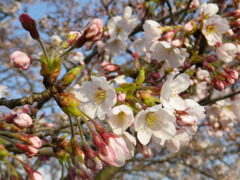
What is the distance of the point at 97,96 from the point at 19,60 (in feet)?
1.57

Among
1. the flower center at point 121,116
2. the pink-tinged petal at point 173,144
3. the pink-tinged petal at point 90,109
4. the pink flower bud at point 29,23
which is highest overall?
the pink flower bud at point 29,23

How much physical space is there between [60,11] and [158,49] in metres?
5.68

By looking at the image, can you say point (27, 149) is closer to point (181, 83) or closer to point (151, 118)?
point (151, 118)

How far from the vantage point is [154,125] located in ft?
4.86

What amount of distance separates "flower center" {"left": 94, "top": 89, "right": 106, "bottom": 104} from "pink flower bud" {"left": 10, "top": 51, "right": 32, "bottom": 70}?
43 centimetres

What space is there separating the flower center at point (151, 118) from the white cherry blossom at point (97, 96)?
0.74 ft

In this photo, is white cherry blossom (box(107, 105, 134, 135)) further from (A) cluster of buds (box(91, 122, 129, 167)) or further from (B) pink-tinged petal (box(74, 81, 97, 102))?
(B) pink-tinged petal (box(74, 81, 97, 102))

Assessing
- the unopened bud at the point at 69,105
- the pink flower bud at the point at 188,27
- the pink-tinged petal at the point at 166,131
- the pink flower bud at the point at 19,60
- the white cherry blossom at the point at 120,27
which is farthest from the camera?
the white cherry blossom at the point at 120,27

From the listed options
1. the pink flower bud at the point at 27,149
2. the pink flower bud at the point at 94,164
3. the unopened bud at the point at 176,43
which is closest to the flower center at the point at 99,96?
the pink flower bud at the point at 94,164

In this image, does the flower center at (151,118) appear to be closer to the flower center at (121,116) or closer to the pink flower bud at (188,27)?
the flower center at (121,116)

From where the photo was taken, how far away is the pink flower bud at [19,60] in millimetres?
1302

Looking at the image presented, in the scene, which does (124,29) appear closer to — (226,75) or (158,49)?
(158,49)

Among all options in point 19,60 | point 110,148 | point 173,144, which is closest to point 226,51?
point 173,144

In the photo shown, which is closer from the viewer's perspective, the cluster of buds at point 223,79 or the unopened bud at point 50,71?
the unopened bud at point 50,71
